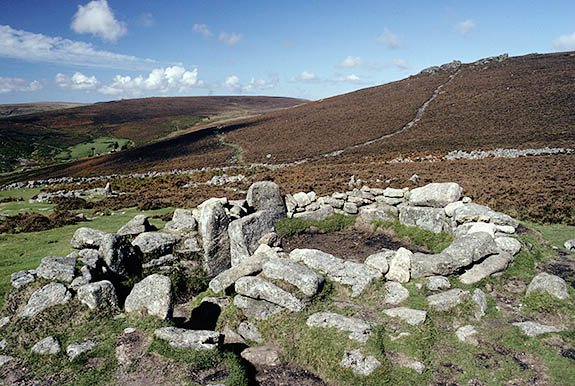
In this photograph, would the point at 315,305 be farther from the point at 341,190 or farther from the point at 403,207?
the point at 341,190

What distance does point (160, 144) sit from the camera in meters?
79.3

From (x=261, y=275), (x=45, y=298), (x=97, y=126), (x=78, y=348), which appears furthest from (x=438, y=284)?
(x=97, y=126)

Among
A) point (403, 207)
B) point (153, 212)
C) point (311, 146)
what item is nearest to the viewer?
point (403, 207)

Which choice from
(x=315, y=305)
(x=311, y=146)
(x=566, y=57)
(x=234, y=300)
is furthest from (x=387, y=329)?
(x=566, y=57)

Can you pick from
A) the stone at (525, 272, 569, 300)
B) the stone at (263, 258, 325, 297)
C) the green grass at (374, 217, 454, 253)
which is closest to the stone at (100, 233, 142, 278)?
the stone at (263, 258, 325, 297)

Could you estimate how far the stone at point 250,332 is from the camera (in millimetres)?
10055

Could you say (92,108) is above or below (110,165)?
above

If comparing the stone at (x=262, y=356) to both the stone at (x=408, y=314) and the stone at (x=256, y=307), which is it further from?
the stone at (x=408, y=314)

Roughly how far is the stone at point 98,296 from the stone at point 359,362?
7.08m

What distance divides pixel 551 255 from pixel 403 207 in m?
6.37

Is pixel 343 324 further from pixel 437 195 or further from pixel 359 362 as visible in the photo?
pixel 437 195

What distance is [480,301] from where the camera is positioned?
31.8 ft

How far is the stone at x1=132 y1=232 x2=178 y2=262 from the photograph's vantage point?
1395 centimetres

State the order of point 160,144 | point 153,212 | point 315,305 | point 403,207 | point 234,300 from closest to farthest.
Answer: point 315,305 < point 234,300 < point 403,207 < point 153,212 < point 160,144
